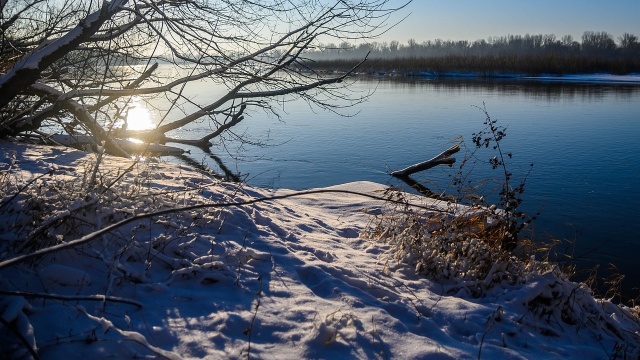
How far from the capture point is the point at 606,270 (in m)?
6.82

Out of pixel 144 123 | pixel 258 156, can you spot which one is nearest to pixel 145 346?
pixel 258 156

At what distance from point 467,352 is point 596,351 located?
1.24 metres

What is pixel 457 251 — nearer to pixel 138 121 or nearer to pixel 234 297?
pixel 234 297

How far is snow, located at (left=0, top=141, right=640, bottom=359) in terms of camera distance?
8.90ft

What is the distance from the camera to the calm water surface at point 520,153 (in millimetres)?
8492

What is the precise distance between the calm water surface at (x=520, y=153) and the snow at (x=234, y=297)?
309cm

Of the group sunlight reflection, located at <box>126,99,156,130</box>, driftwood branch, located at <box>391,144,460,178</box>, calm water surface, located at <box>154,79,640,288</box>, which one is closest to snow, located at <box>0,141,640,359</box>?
calm water surface, located at <box>154,79,640,288</box>

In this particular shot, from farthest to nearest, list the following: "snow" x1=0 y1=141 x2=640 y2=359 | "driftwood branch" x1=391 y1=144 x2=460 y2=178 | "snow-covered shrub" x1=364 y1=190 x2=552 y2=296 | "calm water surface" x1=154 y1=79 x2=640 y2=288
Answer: "driftwood branch" x1=391 y1=144 x2=460 y2=178 < "calm water surface" x1=154 y1=79 x2=640 y2=288 < "snow-covered shrub" x1=364 y1=190 x2=552 y2=296 < "snow" x1=0 y1=141 x2=640 y2=359

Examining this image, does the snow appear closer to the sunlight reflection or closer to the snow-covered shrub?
the snow-covered shrub

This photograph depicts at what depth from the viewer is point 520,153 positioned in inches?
516

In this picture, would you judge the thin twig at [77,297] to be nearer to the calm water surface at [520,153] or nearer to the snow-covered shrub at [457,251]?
the snow-covered shrub at [457,251]

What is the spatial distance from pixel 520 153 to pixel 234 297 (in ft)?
38.0

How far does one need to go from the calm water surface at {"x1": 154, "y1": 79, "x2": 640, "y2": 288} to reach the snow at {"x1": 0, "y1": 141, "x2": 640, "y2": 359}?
3.09 meters

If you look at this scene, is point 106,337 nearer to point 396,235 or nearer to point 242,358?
point 242,358
